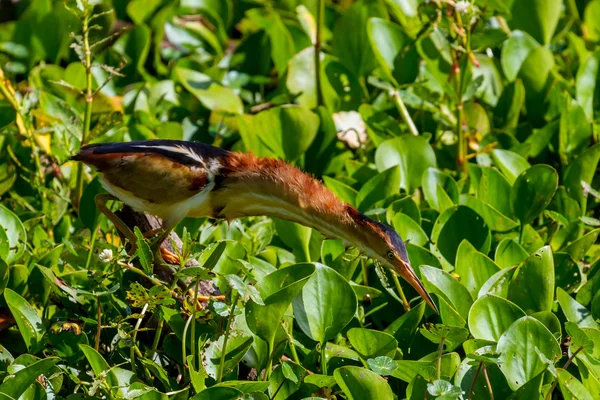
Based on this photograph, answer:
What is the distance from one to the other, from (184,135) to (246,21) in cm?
145

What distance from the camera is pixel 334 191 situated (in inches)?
150

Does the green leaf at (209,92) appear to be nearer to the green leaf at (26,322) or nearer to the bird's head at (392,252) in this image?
the bird's head at (392,252)

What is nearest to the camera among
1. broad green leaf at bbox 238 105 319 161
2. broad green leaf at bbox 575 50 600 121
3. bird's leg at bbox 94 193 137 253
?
bird's leg at bbox 94 193 137 253

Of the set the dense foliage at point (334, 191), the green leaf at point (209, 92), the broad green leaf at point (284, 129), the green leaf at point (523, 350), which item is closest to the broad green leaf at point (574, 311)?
the dense foliage at point (334, 191)

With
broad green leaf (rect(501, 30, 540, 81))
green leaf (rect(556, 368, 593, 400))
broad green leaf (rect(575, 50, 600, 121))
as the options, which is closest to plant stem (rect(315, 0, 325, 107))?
broad green leaf (rect(501, 30, 540, 81))

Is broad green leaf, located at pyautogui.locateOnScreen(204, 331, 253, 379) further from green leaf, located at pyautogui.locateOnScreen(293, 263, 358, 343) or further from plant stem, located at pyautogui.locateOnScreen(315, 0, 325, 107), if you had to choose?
plant stem, located at pyautogui.locateOnScreen(315, 0, 325, 107)

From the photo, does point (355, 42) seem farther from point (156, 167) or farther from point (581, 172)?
point (156, 167)

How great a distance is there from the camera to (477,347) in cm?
286

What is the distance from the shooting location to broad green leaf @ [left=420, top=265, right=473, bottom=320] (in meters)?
3.05

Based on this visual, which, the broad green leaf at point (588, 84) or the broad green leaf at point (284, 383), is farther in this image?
the broad green leaf at point (588, 84)

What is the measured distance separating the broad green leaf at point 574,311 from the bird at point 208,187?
41 cm

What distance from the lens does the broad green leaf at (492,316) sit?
290 cm

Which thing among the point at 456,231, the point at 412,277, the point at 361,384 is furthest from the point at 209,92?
the point at 361,384

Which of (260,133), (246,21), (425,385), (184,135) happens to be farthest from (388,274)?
(246,21)
